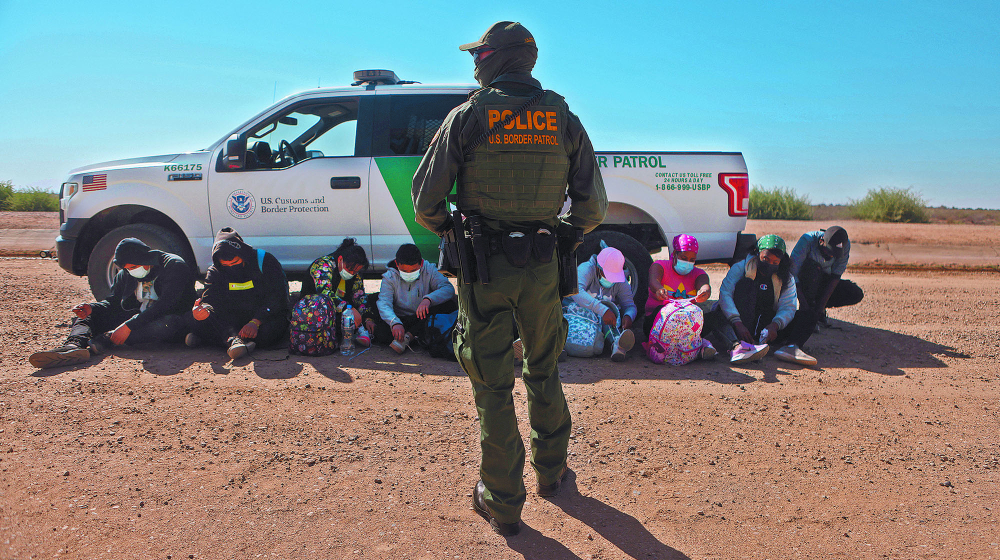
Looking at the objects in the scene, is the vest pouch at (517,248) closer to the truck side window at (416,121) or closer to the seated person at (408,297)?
the seated person at (408,297)

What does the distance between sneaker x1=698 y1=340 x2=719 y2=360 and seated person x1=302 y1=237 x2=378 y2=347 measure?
289cm

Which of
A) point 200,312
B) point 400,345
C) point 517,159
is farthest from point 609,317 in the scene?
point 200,312

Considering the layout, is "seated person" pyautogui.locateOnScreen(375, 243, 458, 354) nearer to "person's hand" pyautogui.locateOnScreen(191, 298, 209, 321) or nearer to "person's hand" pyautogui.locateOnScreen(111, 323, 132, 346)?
"person's hand" pyautogui.locateOnScreen(191, 298, 209, 321)

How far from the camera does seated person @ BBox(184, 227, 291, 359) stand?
16.5ft

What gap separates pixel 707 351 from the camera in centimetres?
508

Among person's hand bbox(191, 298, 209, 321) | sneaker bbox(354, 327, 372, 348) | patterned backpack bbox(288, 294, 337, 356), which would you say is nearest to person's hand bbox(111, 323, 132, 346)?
person's hand bbox(191, 298, 209, 321)

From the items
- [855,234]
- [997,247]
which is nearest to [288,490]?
[855,234]

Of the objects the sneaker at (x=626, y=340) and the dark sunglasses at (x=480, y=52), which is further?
the sneaker at (x=626, y=340)

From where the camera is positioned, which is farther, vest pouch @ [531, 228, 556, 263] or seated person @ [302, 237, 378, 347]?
seated person @ [302, 237, 378, 347]

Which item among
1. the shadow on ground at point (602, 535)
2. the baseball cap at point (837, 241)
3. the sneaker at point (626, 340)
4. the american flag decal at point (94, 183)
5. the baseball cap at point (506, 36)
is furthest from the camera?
the baseball cap at point (837, 241)

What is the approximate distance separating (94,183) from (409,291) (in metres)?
3.34

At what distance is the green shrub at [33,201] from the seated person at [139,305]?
46.9ft

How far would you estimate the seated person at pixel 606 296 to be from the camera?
5.18 m

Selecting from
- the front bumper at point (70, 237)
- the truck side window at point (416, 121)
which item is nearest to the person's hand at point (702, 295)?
the truck side window at point (416, 121)
